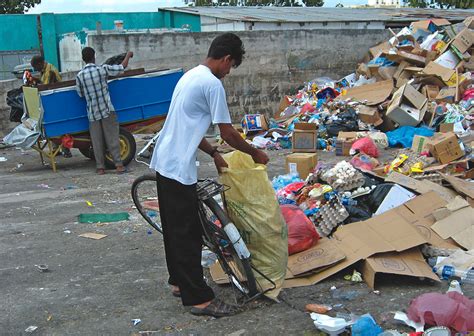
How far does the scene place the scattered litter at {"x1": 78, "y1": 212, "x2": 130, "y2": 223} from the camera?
545cm

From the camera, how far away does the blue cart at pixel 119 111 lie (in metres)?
7.59

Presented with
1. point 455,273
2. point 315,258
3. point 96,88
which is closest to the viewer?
point 455,273

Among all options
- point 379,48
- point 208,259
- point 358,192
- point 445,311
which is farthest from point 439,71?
point 445,311

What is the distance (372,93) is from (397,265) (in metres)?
7.78

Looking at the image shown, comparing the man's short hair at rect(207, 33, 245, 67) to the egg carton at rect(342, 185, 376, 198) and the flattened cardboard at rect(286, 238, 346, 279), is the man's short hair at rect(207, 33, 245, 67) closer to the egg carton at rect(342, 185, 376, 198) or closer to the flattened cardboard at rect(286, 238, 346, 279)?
the flattened cardboard at rect(286, 238, 346, 279)

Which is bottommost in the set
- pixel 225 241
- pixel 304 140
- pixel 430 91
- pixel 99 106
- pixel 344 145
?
pixel 344 145

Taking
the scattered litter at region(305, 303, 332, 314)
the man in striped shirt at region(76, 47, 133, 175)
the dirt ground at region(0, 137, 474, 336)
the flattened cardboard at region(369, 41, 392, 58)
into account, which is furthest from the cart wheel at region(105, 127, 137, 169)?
the flattened cardboard at region(369, 41, 392, 58)

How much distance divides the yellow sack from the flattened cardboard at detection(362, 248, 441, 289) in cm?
62

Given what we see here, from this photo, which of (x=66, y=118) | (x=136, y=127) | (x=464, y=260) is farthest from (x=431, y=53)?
(x=464, y=260)

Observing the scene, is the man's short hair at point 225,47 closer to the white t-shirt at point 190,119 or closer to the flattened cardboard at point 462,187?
the white t-shirt at point 190,119

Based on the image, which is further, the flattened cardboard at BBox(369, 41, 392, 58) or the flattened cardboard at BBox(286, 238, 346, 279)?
the flattened cardboard at BBox(369, 41, 392, 58)

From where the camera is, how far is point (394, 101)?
32.2ft

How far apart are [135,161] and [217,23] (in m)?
10.5

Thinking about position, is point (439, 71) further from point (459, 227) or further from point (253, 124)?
point (459, 227)
